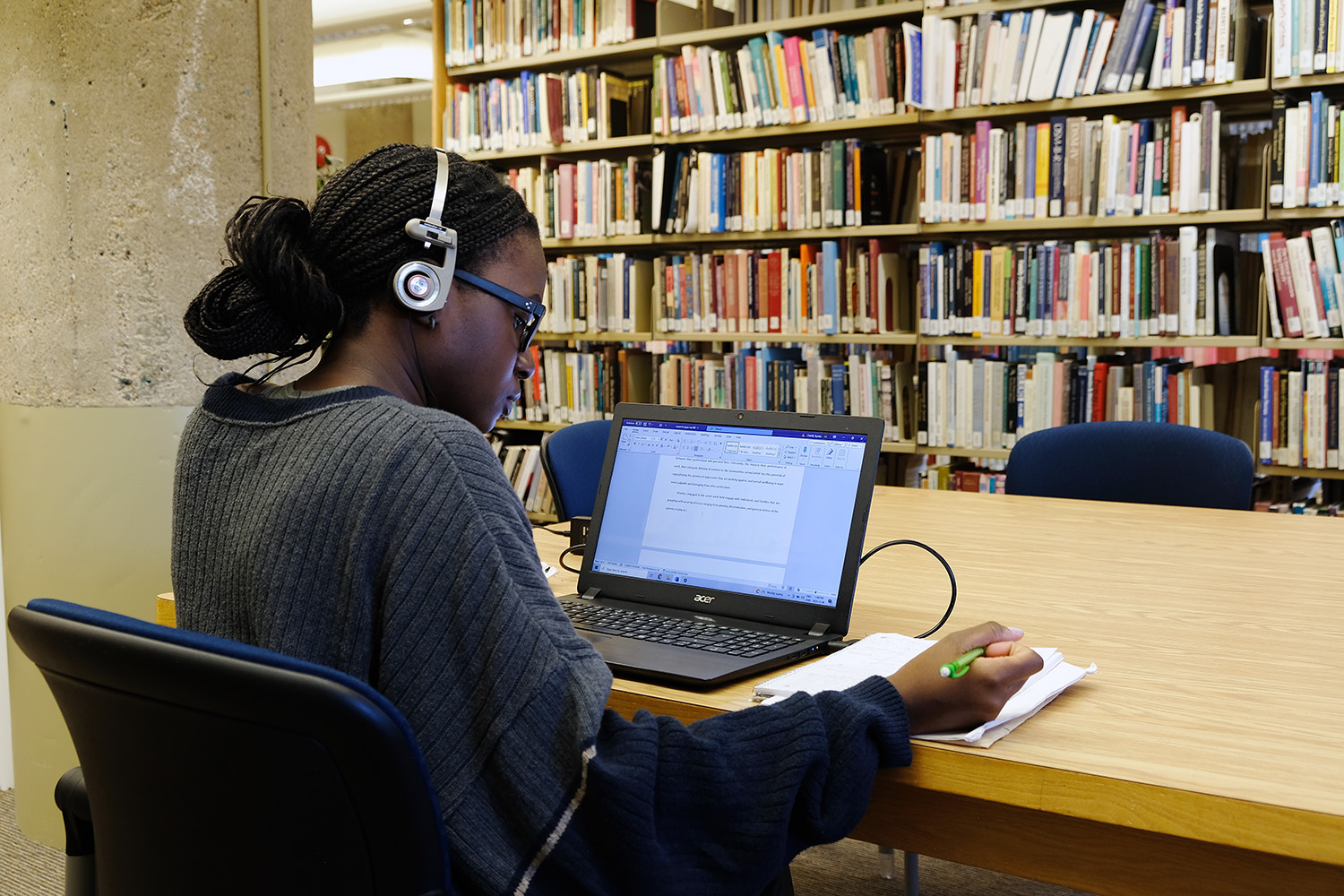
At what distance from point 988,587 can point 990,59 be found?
7.69ft

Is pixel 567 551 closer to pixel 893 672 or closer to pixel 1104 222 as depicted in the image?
pixel 893 672

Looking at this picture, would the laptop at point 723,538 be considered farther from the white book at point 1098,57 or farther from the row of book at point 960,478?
the white book at point 1098,57

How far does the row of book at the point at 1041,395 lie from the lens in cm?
320

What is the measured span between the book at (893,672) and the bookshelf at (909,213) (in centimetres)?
237

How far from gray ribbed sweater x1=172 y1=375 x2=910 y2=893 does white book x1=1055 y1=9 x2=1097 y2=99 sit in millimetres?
2838

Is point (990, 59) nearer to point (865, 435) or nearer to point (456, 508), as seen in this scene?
point (865, 435)

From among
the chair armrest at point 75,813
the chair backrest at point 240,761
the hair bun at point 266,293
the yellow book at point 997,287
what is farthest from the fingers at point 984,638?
the yellow book at point 997,287

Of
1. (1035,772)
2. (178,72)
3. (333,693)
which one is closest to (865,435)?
(1035,772)

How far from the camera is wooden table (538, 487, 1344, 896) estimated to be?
813mm

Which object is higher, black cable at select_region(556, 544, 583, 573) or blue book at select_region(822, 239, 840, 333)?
blue book at select_region(822, 239, 840, 333)

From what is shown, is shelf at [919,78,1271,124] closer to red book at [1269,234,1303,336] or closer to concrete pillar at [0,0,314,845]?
red book at [1269,234,1303,336]

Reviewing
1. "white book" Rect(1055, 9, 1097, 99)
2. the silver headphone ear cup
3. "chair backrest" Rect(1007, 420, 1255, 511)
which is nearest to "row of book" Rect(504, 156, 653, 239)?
"white book" Rect(1055, 9, 1097, 99)

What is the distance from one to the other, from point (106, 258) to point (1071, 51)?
261 cm

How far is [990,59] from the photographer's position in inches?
131
